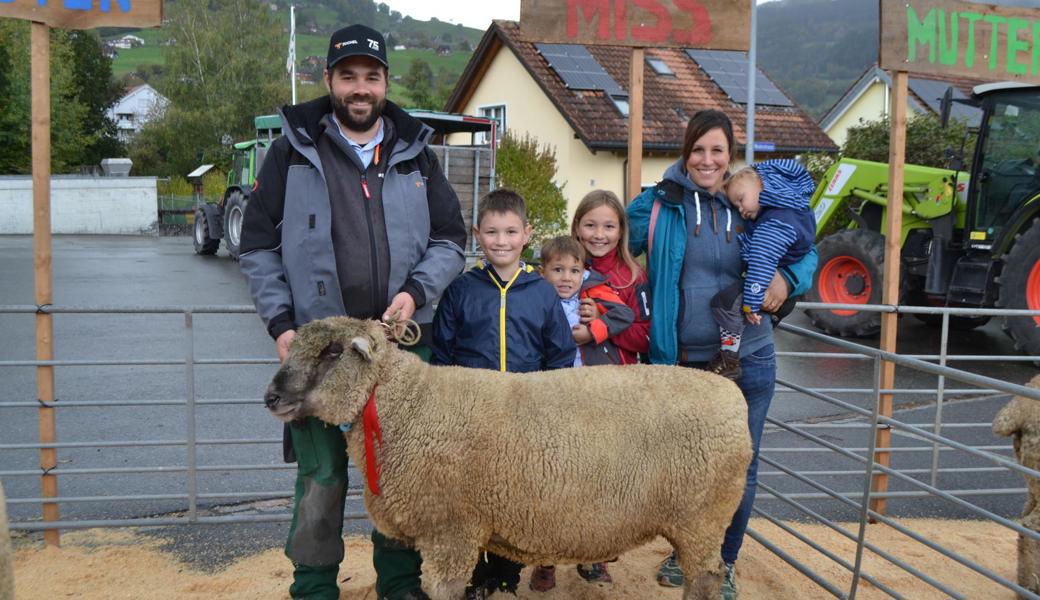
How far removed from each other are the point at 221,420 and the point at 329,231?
437cm

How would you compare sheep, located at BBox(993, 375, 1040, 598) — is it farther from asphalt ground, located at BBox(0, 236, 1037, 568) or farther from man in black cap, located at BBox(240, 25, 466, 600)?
man in black cap, located at BBox(240, 25, 466, 600)

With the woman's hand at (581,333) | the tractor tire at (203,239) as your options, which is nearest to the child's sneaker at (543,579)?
the woman's hand at (581,333)

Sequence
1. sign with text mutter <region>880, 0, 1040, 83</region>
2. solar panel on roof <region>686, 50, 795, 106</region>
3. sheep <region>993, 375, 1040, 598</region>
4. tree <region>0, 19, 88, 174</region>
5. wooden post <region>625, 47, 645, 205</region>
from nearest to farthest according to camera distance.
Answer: sheep <region>993, 375, 1040, 598</region> → wooden post <region>625, 47, 645, 205</region> → sign with text mutter <region>880, 0, 1040, 83</region> → solar panel on roof <region>686, 50, 795, 106</region> → tree <region>0, 19, 88, 174</region>

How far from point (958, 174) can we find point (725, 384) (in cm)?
889

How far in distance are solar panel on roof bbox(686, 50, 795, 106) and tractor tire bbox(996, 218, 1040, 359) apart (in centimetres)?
1496

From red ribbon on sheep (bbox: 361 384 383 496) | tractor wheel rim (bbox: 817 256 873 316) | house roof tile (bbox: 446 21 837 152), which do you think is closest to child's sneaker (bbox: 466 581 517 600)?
red ribbon on sheep (bbox: 361 384 383 496)

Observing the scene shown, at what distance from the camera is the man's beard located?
3.39 m

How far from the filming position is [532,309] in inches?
143

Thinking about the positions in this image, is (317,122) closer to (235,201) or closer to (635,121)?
(635,121)

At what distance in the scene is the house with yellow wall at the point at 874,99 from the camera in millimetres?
28047

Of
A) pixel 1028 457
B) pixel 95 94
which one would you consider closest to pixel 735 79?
pixel 1028 457

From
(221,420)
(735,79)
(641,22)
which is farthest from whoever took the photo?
(735,79)

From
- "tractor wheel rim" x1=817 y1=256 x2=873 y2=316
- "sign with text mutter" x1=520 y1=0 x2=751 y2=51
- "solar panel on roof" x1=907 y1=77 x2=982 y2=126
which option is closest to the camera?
"sign with text mutter" x1=520 y1=0 x2=751 y2=51

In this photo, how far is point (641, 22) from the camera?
15.5ft
